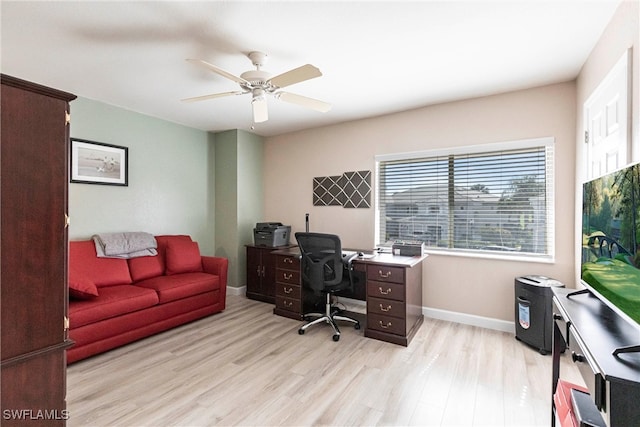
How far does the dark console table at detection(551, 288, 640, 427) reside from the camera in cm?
87

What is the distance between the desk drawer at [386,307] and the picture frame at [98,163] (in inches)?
127

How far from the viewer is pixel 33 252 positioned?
109 centimetres

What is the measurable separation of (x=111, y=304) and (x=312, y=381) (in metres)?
1.89

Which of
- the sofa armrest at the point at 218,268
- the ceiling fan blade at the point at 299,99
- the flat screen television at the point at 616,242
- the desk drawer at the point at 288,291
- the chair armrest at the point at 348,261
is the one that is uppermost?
the ceiling fan blade at the point at 299,99

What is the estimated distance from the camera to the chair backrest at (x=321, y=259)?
116 inches

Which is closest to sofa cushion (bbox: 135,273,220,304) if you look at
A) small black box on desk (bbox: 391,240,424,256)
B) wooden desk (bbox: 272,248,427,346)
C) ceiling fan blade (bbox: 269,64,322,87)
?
wooden desk (bbox: 272,248,427,346)

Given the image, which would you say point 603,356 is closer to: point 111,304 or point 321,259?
point 321,259

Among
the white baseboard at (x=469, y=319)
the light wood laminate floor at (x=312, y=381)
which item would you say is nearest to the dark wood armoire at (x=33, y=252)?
the light wood laminate floor at (x=312, y=381)

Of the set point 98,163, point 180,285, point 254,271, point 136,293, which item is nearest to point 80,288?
point 136,293

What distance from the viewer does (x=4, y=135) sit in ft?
3.33

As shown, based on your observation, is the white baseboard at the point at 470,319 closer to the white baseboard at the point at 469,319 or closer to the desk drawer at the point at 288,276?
the white baseboard at the point at 469,319

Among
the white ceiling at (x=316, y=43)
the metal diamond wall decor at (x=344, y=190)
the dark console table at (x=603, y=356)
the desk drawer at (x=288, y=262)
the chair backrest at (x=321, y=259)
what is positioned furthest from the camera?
Result: the metal diamond wall decor at (x=344, y=190)

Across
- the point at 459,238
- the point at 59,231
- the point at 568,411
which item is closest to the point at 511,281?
the point at 459,238

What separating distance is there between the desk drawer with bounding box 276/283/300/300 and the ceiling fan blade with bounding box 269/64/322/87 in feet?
7.35
